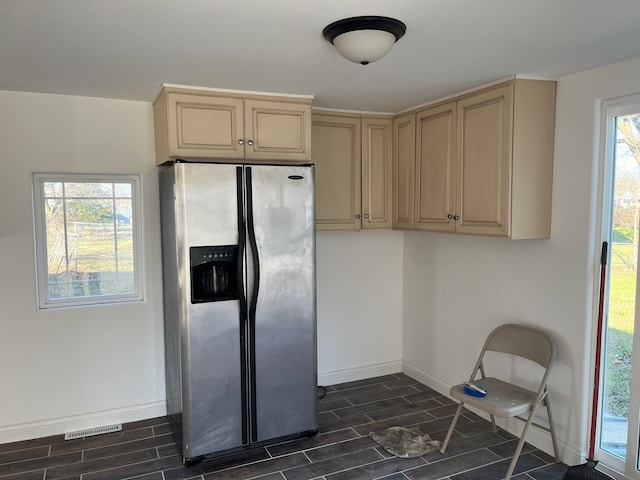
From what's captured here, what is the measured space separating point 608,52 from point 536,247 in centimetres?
116

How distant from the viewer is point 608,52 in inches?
87.0

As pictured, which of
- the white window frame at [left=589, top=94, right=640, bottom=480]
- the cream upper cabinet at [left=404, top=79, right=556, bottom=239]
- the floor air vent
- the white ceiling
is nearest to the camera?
the white ceiling

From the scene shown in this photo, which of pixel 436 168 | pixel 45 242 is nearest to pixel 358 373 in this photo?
pixel 436 168

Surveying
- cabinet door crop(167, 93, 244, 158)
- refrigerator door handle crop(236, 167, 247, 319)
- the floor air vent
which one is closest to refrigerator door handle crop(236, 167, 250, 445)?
refrigerator door handle crop(236, 167, 247, 319)

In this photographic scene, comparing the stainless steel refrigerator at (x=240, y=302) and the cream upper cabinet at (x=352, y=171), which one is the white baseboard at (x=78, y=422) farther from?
the cream upper cabinet at (x=352, y=171)

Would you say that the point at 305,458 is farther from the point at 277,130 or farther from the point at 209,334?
the point at 277,130

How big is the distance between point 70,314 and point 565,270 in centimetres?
315

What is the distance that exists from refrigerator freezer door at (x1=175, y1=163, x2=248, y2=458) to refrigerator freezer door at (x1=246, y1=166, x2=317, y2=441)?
11 cm

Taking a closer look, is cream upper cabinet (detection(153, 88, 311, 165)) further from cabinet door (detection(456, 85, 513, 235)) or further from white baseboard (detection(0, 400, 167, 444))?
white baseboard (detection(0, 400, 167, 444))

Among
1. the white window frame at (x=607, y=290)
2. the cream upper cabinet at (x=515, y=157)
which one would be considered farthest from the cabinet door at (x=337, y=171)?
the white window frame at (x=607, y=290)

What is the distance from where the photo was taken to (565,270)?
8.86ft

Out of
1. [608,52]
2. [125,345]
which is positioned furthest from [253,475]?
[608,52]

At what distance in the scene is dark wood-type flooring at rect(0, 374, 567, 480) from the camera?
8.60ft

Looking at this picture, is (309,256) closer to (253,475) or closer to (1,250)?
(253,475)
